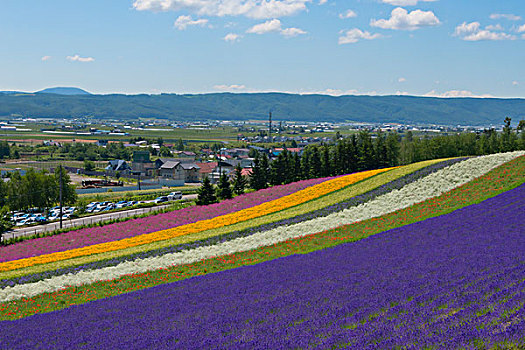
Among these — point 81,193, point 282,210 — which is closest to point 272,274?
point 282,210

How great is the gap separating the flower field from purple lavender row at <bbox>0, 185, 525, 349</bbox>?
0.18 ft

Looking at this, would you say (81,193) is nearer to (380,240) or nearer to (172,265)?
(172,265)

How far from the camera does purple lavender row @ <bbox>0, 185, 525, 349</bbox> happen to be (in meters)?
11.0

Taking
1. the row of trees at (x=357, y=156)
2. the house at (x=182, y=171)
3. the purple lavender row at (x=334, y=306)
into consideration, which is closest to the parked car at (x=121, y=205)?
the row of trees at (x=357, y=156)

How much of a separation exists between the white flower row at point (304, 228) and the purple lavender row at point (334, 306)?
7.14 m

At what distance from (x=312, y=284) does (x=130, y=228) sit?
37.3 metres

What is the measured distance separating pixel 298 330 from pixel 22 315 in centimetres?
1391

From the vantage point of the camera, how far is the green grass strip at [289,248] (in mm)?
22828

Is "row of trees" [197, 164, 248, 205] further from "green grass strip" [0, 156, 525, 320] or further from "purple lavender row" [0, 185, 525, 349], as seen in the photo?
"purple lavender row" [0, 185, 525, 349]

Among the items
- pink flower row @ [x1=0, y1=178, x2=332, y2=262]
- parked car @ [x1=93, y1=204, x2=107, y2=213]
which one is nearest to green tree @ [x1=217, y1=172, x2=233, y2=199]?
pink flower row @ [x1=0, y1=178, x2=332, y2=262]

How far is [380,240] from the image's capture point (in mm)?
27781

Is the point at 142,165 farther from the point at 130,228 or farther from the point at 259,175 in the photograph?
the point at 130,228

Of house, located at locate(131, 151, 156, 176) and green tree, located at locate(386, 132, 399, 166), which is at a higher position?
green tree, located at locate(386, 132, 399, 166)

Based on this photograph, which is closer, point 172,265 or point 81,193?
point 172,265
